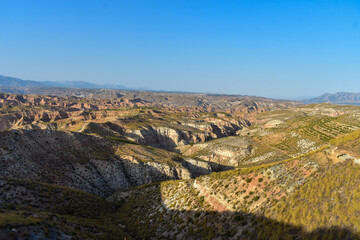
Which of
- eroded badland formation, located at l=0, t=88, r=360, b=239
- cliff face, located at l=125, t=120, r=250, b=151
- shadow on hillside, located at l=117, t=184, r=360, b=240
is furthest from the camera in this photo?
cliff face, located at l=125, t=120, r=250, b=151

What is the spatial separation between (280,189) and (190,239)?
32.7 ft

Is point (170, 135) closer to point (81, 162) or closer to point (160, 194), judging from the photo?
point (81, 162)

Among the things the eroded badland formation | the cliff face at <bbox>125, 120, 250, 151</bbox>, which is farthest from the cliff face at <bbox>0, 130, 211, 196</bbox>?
the cliff face at <bbox>125, 120, 250, 151</bbox>

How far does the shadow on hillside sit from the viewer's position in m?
14.1

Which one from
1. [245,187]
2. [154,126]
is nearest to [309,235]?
[245,187]

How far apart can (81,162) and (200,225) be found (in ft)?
109

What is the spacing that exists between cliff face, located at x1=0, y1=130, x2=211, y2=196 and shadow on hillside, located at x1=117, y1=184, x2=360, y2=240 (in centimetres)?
1397

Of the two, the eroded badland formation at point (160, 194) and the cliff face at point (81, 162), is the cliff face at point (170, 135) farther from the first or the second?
the eroded badland formation at point (160, 194)

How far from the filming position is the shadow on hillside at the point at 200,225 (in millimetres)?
14109

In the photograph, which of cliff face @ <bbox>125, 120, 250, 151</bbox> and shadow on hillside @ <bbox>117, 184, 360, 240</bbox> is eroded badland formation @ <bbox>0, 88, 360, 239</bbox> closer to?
shadow on hillside @ <bbox>117, 184, 360, 240</bbox>

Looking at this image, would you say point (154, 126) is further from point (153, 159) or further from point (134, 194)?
point (134, 194)

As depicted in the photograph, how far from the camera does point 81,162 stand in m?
44.2

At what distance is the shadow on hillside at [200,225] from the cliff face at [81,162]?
45.8ft

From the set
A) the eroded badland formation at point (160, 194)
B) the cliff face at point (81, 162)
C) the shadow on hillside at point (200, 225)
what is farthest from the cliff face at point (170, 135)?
the shadow on hillside at point (200, 225)
